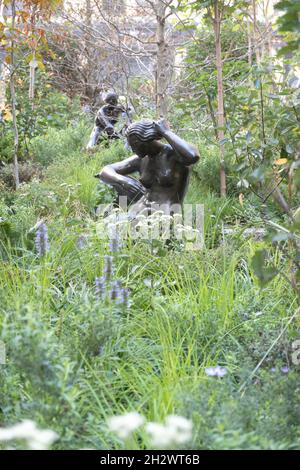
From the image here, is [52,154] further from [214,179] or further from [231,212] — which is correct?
[231,212]

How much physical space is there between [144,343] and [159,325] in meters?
0.14

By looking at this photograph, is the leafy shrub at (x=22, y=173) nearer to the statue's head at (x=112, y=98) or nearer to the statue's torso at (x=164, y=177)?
the statue's head at (x=112, y=98)

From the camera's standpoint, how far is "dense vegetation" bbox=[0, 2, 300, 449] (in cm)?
203

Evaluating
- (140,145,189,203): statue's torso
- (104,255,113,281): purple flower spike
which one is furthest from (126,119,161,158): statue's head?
(104,255,113,281): purple flower spike

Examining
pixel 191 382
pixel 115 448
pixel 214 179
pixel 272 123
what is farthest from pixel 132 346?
pixel 214 179

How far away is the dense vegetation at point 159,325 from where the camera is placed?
6.66ft

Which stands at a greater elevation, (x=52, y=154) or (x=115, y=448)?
(x=52, y=154)

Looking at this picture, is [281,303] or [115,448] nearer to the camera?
[115,448]

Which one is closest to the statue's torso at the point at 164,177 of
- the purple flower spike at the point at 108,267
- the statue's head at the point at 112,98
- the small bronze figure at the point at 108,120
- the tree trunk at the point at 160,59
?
the purple flower spike at the point at 108,267

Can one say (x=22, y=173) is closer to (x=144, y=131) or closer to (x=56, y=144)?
(x=56, y=144)

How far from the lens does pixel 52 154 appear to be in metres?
8.05

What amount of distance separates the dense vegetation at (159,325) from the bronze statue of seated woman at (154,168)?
1.39 feet

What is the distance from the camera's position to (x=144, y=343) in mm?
2926

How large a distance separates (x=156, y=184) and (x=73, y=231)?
0.81 metres
